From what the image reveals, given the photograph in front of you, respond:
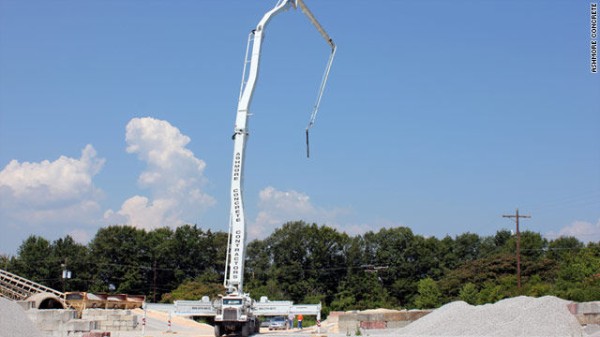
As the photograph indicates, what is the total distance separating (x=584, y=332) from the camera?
3094 centimetres

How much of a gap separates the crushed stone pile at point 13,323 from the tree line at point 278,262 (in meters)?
56.0

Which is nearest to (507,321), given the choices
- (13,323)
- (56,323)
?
(13,323)

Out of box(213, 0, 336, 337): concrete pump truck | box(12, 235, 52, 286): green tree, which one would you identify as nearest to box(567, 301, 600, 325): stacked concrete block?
box(213, 0, 336, 337): concrete pump truck

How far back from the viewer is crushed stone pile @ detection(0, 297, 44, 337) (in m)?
24.6

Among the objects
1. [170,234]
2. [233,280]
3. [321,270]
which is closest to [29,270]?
[170,234]

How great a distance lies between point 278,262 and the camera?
97.6 m

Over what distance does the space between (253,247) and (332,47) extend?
202ft

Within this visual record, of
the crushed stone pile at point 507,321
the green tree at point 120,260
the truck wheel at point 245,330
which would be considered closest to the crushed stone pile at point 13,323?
the truck wheel at point 245,330

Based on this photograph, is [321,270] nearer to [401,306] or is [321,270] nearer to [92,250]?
[401,306]

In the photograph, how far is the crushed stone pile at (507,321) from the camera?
31.1 m

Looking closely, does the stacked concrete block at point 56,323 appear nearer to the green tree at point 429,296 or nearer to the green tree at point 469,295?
the green tree at point 469,295

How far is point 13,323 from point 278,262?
2847 inches

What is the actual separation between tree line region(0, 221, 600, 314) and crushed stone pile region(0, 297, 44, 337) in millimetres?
56035

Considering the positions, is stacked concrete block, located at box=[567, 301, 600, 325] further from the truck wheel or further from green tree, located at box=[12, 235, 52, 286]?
green tree, located at box=[12, 235, 52, 286]
